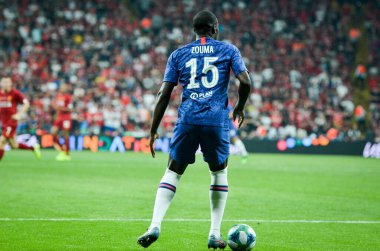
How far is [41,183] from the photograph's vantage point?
1437 centimetres

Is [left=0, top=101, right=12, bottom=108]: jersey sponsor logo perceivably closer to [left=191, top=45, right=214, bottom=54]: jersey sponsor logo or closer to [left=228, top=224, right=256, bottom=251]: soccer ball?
[left=191, top=45, right=214, bottom=54]: jersey sponsor logo

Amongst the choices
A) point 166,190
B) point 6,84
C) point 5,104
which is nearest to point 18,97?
point 6,84

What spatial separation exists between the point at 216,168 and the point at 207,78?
91 centimetres

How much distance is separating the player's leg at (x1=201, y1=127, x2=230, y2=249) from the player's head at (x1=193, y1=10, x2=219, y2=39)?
963 millimetres

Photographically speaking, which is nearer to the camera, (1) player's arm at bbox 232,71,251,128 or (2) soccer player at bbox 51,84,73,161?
(1) player's arm at bbox 232,71,251,128

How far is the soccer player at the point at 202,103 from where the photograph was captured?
7.16m

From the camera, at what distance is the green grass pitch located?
774cm

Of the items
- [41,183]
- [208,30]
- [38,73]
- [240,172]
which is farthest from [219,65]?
[38,73]

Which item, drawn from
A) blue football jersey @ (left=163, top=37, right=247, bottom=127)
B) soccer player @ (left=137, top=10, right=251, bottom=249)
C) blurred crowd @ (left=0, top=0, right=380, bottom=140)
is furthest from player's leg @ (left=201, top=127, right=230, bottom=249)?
blurred crowd @ (left=0, top=0, right=380, bottom=140)

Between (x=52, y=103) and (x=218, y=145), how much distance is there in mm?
23405

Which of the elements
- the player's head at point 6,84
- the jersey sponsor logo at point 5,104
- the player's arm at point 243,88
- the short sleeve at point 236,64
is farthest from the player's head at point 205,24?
the jersey sponsor logo at point 5,104

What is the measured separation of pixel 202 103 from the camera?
23.5 feet

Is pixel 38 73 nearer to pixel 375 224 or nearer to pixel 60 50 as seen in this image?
pixel 60 50

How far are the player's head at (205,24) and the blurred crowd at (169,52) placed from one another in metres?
23.0
